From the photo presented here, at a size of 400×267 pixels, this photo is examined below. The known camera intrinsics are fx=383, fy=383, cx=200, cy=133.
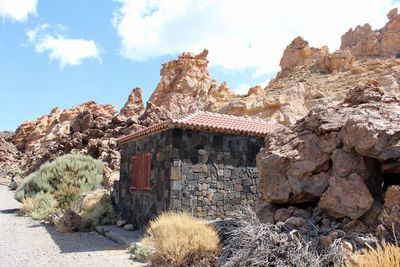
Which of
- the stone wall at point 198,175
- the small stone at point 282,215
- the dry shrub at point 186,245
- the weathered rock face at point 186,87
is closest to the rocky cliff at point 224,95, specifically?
the weathered rock face at point 186,87

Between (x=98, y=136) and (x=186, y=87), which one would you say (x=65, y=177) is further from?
(x=186, y=87)

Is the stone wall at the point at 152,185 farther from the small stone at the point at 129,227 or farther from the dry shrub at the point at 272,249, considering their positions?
the dry shrub at the point at 272,249

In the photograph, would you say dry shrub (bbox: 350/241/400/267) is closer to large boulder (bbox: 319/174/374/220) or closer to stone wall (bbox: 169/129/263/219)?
large boulder (bbox: 319/174/374/220)

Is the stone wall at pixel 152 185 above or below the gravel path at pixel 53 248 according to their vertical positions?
above

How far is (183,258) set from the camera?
21.4ft

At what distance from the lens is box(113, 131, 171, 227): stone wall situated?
413 inches

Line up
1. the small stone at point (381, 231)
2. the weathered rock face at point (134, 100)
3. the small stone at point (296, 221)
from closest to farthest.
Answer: the small stone at point (381, 231) → the small stone at point (296, 221) → the weathered rock face at point (134, 100)

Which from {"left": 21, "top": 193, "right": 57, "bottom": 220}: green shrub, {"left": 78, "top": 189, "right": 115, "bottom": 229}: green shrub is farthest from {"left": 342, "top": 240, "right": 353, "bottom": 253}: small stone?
{"left": 21, "top": 193, "right": 57, "bottom": 220}: green shrub

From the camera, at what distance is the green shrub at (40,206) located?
589 inches

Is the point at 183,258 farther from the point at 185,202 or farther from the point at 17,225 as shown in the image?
the point at 17,225

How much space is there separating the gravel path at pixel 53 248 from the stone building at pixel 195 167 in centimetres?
179

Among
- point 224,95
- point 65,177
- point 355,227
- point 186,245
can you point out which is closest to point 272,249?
point 355,227

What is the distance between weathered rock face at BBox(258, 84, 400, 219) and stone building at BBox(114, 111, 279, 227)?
379 cm

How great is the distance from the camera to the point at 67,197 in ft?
51.2
